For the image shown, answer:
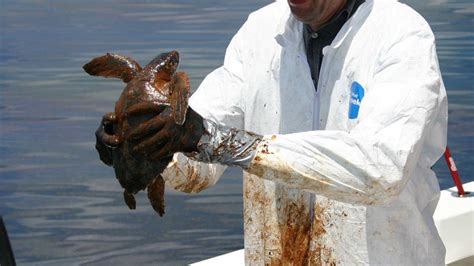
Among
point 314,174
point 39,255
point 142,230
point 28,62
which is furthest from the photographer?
point 28,62

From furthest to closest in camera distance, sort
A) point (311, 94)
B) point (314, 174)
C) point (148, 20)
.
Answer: point (148, 20) → point (311, 94) → point (314, 174)

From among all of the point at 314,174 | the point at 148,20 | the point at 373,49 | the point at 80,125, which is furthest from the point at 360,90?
the point at 148,20

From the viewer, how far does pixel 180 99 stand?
2.83 metres

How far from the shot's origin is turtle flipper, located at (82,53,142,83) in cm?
312

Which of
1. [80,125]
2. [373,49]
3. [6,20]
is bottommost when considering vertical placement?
[6,20]

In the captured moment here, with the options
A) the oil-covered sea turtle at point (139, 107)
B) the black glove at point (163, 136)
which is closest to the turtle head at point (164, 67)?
the oil-covered sea turtle at point (139, 107)

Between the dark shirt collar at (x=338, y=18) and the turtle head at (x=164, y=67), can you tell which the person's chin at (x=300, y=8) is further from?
the turtle head at (x=164, y=67)

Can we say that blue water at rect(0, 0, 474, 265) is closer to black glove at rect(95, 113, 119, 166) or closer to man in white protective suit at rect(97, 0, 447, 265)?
man in white protective suit at rect(97, 0, 447, 265)

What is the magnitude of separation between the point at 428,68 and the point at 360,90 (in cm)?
24

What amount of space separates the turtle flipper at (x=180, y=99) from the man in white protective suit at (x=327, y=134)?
0.04 m

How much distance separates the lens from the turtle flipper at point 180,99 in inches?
111

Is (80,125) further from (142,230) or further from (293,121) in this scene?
(293,121)

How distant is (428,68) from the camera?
320 cm

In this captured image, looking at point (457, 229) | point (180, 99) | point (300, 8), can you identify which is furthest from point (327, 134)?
point (457, 229)
